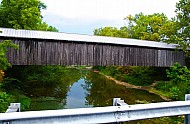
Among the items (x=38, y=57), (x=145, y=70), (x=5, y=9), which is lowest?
(x=145, y=70)

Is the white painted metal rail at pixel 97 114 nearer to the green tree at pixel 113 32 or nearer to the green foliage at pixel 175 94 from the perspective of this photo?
the green foliage at pixel 175 94

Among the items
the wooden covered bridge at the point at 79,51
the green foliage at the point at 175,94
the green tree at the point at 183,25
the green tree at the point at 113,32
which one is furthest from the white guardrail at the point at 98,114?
the green tree at the point at 113,32

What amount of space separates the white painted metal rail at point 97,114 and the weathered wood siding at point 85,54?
13243 mm

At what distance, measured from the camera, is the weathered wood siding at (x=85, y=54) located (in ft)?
51.9

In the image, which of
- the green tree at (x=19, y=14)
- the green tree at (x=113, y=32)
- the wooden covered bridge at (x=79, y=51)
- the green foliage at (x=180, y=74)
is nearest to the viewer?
the wooden covered bridge at (x=79, y=51)

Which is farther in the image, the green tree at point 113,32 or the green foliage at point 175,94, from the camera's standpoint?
the green tree at point 113,32

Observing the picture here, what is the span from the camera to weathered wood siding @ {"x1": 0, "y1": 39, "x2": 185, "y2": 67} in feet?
51.9

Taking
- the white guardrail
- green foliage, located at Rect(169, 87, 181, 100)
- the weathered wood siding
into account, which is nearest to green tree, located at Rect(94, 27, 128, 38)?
the weathered wood siding

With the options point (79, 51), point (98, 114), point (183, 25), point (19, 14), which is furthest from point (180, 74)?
point (98, 114)

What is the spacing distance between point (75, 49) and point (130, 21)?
23.4m

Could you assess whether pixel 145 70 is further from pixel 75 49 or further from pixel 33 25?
pixel 33 25

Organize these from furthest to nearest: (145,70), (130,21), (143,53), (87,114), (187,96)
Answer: (130,21), (145,70), (143,53), (187,96), (87,114)

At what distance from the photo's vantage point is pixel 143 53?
65.7 ft

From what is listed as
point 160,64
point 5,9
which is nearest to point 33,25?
point 5,9
